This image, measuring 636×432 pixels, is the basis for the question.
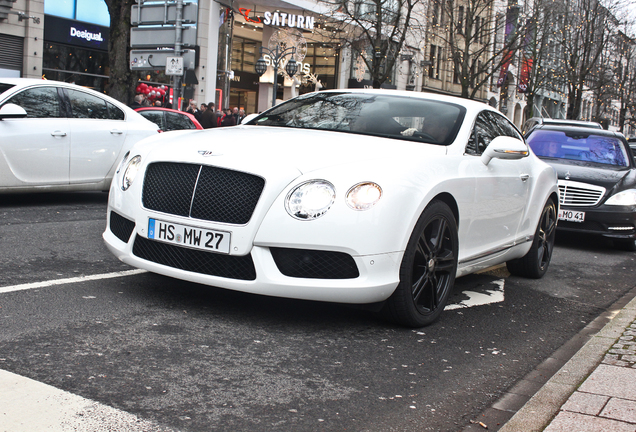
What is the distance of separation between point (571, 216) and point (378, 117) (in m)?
4.82

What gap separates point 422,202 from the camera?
165 inches

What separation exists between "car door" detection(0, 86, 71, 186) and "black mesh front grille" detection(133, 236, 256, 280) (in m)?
4.40

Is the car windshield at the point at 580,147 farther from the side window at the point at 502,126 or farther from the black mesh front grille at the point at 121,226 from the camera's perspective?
the black mesh front grille at the point at 121,226

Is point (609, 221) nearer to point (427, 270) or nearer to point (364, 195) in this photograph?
point (427, 270)

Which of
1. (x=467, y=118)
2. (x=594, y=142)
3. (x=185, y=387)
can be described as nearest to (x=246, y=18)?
(x=594, y=142)

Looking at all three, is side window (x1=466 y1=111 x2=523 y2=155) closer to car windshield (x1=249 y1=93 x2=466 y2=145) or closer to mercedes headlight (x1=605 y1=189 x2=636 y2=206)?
car windshield (x1=249 y1=93 x2=466 y2=145)

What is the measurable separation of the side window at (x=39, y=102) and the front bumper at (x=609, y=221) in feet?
20.4

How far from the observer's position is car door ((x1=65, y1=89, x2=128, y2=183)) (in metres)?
8.67

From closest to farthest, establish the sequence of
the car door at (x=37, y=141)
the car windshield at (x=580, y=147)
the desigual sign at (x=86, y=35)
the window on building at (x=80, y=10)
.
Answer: the car door at (x=37, y=141), the car windshield at (x=580, y=147), the window on building at (x=80, y=10), the desigual sign at (x=86, y=35)

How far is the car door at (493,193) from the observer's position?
5035 millimetres

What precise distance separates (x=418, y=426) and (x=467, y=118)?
113 inches

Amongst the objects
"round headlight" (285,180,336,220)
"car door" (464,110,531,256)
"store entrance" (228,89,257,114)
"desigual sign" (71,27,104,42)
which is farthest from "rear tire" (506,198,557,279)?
"store entrance" (228,89,257,114)

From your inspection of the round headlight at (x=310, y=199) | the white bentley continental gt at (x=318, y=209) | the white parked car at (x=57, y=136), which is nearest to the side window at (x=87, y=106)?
the white parked car at (x=57, y=136)

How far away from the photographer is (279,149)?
423cm
